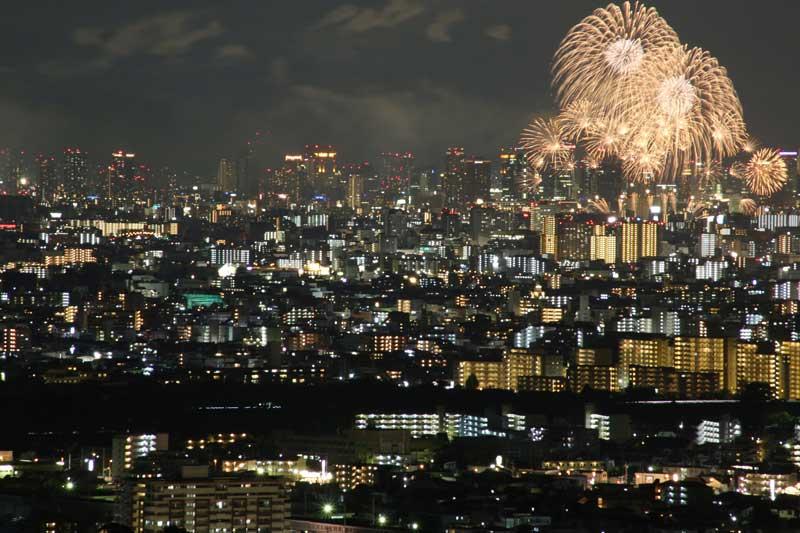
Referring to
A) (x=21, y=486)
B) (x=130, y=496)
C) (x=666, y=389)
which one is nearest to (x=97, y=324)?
(x=666, y=389)

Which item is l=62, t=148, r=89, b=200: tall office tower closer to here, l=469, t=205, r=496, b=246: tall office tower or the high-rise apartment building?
l=469, t=205, r=496, b=246: tall office tower

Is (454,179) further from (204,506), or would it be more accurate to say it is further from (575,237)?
(204,506)

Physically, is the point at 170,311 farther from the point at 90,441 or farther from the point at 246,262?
the point at 90,441

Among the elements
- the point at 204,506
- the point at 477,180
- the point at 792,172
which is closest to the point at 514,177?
the point at 477,180

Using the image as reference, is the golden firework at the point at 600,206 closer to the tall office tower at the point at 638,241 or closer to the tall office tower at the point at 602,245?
the tall office tower at the point at 602,245

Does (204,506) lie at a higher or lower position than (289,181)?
lower

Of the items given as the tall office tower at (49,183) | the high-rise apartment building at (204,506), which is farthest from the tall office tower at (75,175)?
the high-rise apartment building at (204,506)

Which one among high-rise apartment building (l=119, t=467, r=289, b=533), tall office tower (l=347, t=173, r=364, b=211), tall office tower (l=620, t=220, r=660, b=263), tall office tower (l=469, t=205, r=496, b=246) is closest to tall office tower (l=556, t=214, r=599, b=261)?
tall office tower (l=620, t=220, r=660, b=263)
